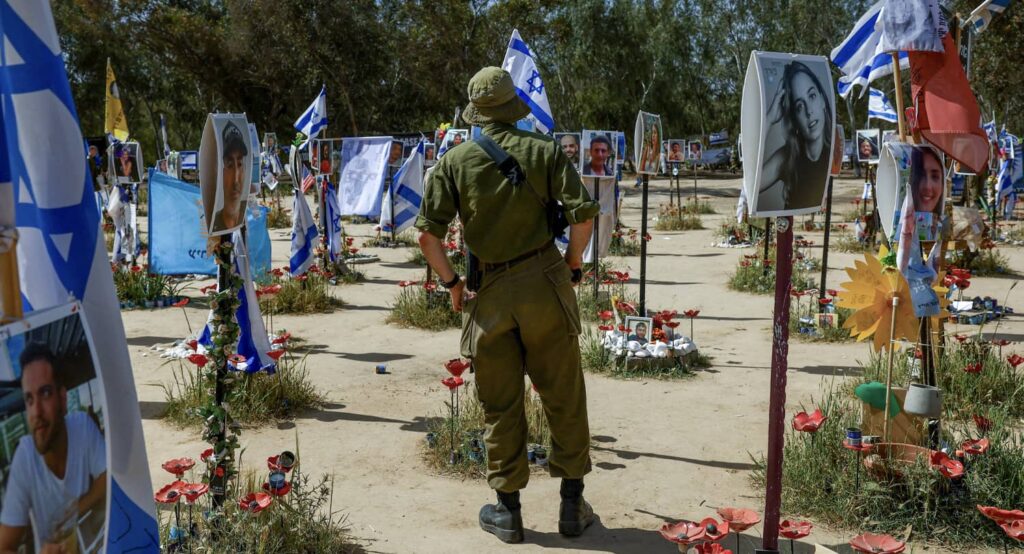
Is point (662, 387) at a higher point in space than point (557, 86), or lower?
lower

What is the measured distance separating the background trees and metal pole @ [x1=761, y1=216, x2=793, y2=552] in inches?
675

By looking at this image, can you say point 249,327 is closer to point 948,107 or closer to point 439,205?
point 439,205

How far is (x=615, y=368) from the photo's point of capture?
266 inches

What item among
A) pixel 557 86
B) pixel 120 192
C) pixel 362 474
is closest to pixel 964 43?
pixel 362 474

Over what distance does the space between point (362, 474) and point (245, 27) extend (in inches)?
1083

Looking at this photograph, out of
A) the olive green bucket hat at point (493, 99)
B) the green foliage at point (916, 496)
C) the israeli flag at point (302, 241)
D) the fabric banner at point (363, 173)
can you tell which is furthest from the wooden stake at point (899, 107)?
the fabric banner at point (363, 173)

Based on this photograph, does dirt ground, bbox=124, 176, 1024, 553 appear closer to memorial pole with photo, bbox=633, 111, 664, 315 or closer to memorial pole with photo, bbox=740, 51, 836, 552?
memorial pole with photo, bbox=740, 51, 836, 552

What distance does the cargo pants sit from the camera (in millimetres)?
3707

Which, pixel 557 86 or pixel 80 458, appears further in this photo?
pixel 557 86

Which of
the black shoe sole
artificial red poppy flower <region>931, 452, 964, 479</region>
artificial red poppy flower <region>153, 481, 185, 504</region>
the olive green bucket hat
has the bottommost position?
the black shoe sole

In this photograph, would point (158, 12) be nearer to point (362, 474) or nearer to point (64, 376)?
point (362, 474)

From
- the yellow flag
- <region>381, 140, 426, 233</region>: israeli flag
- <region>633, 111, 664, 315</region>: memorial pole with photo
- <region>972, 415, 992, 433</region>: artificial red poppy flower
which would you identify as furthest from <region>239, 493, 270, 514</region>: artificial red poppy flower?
the yellow flag

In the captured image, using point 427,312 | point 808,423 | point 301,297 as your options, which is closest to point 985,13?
point 808,423

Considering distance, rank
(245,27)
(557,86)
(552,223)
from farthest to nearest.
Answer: (557,86) → (245,27) → (552,223)
